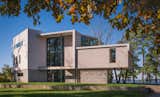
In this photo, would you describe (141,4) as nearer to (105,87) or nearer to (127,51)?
(105,87)

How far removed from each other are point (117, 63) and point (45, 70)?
1472cm

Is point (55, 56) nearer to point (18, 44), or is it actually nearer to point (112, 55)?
point (18, 44)

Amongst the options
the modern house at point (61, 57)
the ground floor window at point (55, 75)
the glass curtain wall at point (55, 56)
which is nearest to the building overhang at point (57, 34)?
the modern house at point (61, 57)

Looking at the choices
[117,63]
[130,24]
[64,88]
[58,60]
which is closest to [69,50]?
[58,60]

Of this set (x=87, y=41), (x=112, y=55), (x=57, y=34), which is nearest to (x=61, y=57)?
(x=57, y=34)

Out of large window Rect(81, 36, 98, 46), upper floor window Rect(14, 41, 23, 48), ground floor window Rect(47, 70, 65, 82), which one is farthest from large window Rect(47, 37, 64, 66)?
upper floor window Rect(14, 41, 23, 48)

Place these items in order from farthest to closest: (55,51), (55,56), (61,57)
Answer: (55,51)
(55,56)
(61,57)

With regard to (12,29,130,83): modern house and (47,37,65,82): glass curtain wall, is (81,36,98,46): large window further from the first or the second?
(47,37,65,82): glass curtain wall

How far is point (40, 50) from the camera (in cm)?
4691

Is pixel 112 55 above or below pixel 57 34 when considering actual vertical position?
below

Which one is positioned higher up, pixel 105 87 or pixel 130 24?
pixel 130 24

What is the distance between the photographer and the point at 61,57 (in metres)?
44.8

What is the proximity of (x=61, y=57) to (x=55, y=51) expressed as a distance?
2012mm

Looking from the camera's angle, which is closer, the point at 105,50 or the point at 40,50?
the point at 105,50
